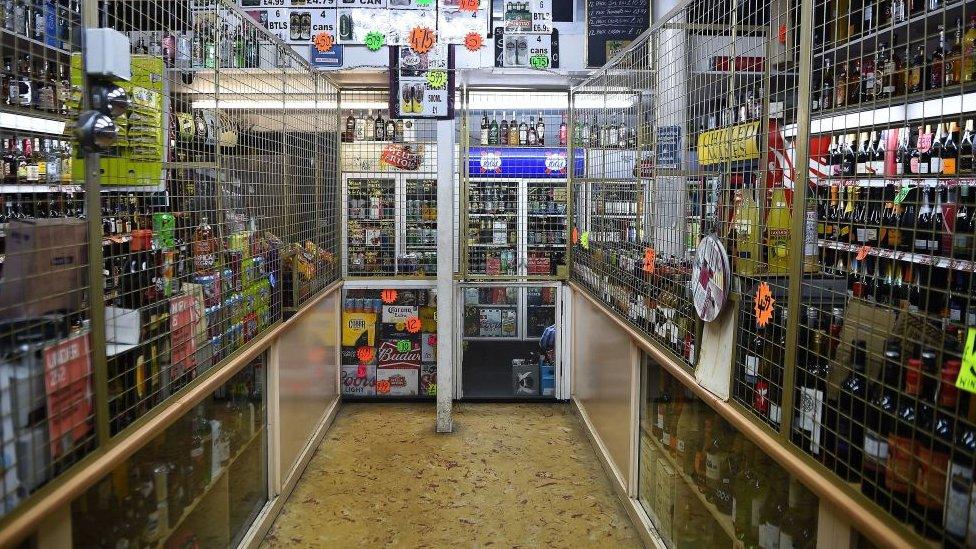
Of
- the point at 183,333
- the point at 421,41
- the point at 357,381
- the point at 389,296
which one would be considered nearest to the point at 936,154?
the point at 421,41

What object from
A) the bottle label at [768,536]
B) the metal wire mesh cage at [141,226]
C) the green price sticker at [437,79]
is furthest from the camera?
the green price sticker at [437,79]

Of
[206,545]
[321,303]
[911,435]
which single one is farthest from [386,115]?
[911,435]

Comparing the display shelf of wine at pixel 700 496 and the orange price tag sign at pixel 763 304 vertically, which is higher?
the orange price tag sign at pixel 763 304

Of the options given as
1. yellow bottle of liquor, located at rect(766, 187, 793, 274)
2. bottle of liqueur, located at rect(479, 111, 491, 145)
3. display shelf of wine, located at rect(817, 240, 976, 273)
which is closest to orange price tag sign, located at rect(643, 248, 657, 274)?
display shelf of wine, located at rect(817, 240, 976, 273)

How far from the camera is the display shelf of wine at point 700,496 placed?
2779 millimetres

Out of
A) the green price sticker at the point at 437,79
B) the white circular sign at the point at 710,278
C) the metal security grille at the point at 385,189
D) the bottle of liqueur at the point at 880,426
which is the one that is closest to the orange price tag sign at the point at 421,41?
the green price sticker at the point at 437,79

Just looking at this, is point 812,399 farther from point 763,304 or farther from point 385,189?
→ point 385,189

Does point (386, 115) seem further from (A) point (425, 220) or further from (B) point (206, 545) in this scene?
(B) point (206, 545)

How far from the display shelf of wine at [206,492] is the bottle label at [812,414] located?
2.15 metres

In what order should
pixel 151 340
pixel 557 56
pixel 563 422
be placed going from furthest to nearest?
pixel 557 56
pixel 563 422
pixel 151 340

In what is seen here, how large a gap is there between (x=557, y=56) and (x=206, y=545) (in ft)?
20.4

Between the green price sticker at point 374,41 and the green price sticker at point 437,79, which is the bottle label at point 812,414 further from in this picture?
the green price sticker at point 374,41

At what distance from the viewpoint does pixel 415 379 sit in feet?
21.9

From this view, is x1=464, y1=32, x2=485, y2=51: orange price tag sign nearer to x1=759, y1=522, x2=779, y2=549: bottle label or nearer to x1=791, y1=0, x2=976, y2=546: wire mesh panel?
x1=791, y1=0, x2=976, y2=546: wire mesh panel
